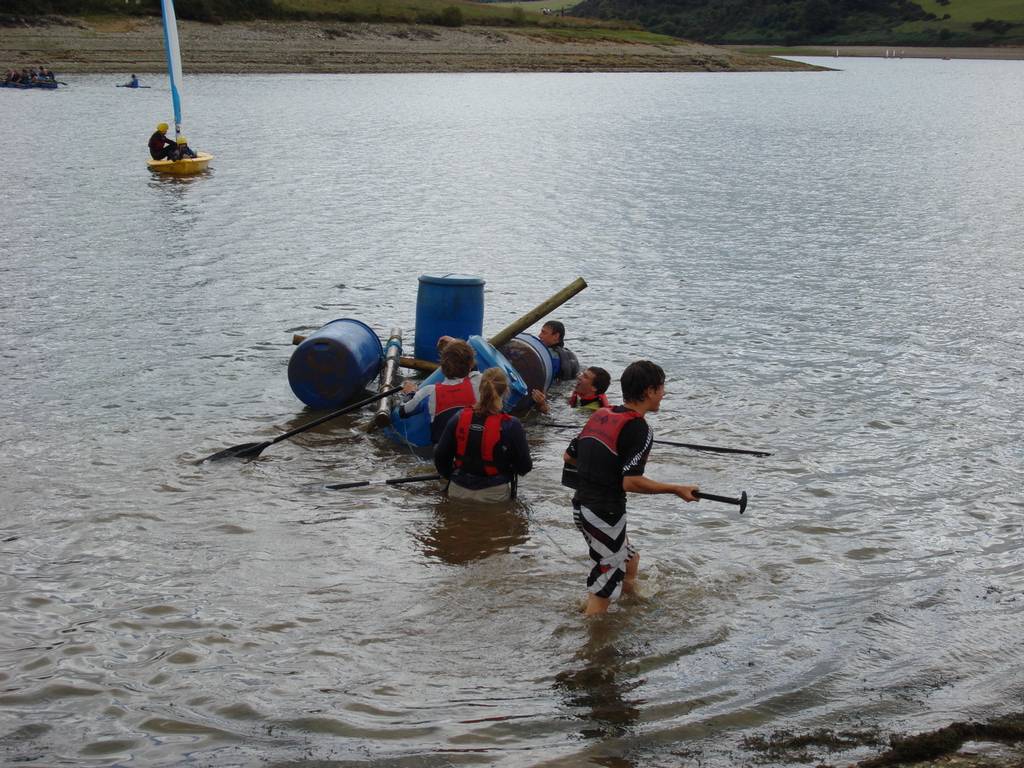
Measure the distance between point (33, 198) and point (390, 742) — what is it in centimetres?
2831

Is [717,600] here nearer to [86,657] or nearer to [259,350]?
[86,657]

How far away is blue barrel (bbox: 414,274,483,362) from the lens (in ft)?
49.4

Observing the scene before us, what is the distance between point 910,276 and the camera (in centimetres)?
2464

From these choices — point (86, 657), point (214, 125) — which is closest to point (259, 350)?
point (86, 657)

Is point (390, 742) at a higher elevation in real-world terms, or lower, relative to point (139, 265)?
higher

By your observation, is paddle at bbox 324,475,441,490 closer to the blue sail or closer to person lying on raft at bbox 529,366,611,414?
person lying on raft at bbox 529,366,611,414

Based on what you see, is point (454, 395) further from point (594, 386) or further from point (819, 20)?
point (819, 20)

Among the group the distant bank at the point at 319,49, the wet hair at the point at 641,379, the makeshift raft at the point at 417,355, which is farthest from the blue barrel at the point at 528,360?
the distant bank at the point at 319,49

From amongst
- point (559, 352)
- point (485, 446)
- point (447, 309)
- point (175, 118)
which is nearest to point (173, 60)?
point (175, 118)

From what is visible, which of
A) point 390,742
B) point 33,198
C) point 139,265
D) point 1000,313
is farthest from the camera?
point 33,198

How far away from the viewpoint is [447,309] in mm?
15133

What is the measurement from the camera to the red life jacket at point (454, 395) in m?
11.2

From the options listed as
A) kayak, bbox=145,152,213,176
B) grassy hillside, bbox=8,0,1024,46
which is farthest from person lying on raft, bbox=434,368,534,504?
grassy hillside, bbox=8,0,1024,46

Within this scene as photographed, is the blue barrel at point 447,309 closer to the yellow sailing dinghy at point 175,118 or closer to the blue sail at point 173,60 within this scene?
the yellow sailing dinghy at point 175,118
